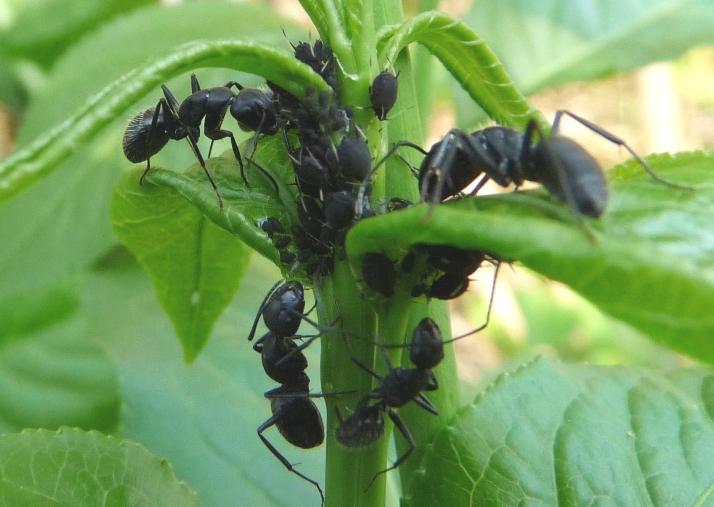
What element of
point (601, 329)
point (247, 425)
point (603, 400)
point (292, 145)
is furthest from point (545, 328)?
point (292, 145)

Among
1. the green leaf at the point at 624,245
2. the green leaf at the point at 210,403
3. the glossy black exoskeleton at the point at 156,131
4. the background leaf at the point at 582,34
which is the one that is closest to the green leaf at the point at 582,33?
the background leaf at the point at 582,34

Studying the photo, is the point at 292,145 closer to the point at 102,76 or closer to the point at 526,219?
the point at 526,219

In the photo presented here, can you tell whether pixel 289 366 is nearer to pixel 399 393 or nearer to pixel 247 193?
pixel 399 393

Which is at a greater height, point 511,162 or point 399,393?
point 511,162

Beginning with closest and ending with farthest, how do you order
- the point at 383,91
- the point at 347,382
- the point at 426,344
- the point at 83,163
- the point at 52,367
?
the point at 383,91 → the point at 347,382 → the point at 426,344 → the point at 52,367 → the point at 83,163

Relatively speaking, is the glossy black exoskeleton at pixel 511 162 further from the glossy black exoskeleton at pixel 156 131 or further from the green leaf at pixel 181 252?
the glossy black exoskeleton at pixel 156 131

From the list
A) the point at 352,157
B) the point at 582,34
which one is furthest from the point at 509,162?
the point at 582,34

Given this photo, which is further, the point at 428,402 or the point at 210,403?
the point at 210,403

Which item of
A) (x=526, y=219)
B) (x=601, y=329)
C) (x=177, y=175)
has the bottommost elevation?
(x=526, y=219)
